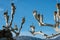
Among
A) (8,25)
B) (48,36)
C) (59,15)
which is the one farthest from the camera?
(8,25)

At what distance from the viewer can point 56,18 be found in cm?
933

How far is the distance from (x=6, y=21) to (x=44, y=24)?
640 cm

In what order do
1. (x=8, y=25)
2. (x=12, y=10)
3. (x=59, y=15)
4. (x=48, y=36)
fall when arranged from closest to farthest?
(x=59, y=15) < (x=48, y=36) < (x=8, y=25) < (x=12, y=10)

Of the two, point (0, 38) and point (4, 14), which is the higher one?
point (4, 14)

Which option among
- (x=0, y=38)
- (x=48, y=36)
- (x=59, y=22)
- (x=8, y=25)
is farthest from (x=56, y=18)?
(x=0, y=38)

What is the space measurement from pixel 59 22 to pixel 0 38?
7333 millimetres

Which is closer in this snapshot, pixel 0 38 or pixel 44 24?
pixel 44 24

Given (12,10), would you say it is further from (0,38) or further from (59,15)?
(59,15)

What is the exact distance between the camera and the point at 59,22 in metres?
9.06

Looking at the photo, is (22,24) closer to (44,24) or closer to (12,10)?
(12,10)

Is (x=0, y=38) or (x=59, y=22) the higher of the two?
(x=59, y=22)

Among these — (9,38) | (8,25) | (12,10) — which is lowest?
(9,38)

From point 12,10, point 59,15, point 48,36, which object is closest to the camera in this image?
point 59,15

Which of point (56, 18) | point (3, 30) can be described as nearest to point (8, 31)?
point (3, 30)
